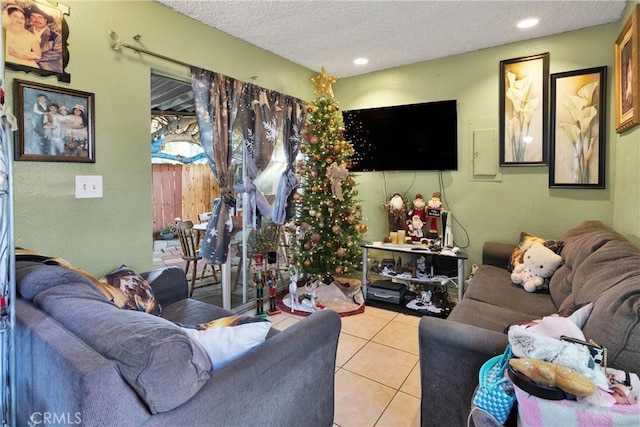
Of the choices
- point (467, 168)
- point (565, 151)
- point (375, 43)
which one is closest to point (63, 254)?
point (375, 43)

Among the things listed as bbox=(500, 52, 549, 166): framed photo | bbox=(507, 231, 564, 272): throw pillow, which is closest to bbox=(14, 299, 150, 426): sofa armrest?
bbox=(507, 231, 564, 272): throw pillow

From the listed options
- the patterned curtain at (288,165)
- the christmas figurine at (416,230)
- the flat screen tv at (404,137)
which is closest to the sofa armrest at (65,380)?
the patterned curtain at (288,165)

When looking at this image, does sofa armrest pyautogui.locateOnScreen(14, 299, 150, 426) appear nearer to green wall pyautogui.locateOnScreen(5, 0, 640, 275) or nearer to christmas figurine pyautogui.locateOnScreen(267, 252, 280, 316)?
green wall pyautogui.locateOnScreen(5, 0, 640, 275)

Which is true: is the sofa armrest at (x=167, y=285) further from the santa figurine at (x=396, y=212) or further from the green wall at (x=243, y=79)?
the santa figurine at (x=396, y=212)

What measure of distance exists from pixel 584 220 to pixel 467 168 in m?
1.17

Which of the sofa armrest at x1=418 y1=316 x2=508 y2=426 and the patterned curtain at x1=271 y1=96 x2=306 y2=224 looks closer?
the sofa armrest at x1=418 y1=316 x2=508 y2=426

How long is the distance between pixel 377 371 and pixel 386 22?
112 inches

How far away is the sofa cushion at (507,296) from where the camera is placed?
230 cm

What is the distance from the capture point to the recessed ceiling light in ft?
9.57

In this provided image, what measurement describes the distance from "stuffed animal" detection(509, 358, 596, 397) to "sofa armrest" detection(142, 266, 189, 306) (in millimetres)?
2146

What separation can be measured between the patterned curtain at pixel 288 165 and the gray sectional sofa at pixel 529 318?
6.79 ft

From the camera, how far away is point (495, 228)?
3.61 metres

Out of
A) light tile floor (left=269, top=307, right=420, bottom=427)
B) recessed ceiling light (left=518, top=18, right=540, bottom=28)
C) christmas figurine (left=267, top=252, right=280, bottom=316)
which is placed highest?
recessed ceiling light (left=518, top=18, right=540, bottom=28)

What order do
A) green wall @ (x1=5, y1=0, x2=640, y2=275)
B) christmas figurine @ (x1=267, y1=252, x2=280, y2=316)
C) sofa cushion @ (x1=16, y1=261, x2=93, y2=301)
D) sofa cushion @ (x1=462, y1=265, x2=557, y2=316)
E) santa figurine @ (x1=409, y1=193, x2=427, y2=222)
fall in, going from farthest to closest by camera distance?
santa figurine @ (x1=409, y1=193, x2=427, y2=222)
christmas figurine @ (x1=267, y1=252, x2=280, y2=316)
sofa cushion @ (x1=462, y1=265, x2=557, y2=316)
green wall @ (x1=5, y1=0, x2=640, y2=275)
sofa cushion @ (x1=16, y1=261, x2=93, y2=301)
